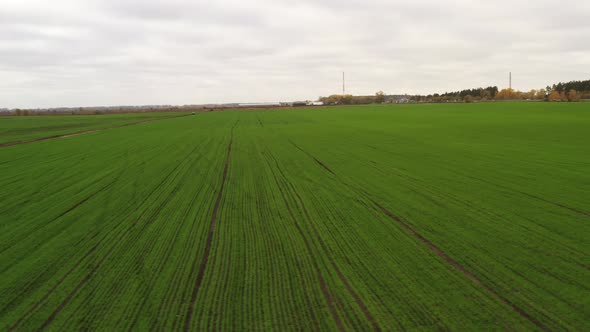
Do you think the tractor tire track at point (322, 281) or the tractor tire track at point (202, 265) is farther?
the tractor tire track at point (202, 265)

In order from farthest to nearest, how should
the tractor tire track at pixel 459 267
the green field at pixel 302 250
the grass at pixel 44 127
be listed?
the grass at pixel 44 127 → the green field at pixel 302 250 → the tractor tire track at pixel 459 267

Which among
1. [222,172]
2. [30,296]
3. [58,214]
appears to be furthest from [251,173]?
[30,296]

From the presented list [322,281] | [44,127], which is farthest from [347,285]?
[44,127]

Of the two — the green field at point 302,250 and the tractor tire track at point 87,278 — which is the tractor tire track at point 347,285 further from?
the tractor tire track at point 87,278

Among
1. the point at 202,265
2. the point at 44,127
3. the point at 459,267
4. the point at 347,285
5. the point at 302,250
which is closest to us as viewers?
the point at 347,285

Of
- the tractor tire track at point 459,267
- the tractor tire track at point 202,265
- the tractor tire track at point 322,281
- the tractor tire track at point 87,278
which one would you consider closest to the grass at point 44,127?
the tractor tire track at point 87,278

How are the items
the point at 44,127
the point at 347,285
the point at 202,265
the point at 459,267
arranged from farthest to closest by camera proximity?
the point at 44,127
the point at 202,265
the point at 459,267
the point at 347,285

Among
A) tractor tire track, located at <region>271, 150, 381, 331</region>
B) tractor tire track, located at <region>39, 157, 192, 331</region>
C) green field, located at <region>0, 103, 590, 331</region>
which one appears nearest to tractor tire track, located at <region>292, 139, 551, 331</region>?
green field, located at <region>0, 103, 590, 331</region>

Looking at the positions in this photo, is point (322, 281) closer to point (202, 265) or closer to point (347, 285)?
point (347, 285)

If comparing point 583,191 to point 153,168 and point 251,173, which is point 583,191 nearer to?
point 251,173
